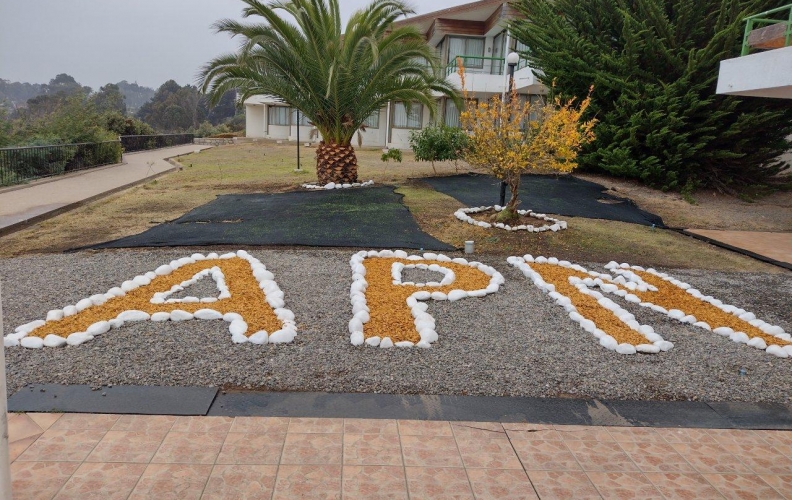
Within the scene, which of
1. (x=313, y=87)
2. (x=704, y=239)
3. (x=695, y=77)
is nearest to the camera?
(x=704, y=239)

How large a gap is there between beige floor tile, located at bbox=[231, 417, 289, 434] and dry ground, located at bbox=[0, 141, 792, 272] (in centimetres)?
575

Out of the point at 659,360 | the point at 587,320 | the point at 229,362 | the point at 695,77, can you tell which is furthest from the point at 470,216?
the point at 695,77

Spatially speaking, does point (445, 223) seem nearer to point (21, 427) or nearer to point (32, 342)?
point (32, 342)

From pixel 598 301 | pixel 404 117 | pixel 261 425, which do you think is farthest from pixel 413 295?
pixel 404 117

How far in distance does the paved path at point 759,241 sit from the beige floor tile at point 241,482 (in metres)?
9.12

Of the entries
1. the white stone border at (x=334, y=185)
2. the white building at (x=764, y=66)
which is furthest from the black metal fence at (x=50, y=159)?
the white building at (x=764, y=66)

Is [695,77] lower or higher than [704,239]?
higher

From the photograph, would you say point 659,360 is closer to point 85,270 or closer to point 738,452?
point 738,452

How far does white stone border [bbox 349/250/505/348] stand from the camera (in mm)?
5203

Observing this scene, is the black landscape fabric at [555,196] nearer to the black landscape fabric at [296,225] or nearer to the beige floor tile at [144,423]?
the black landscape fabric at [296,225]

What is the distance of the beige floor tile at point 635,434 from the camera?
3.79 meters

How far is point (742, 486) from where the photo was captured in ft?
10.9

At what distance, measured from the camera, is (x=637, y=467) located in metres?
3.46

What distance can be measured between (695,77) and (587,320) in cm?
1258
